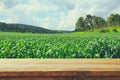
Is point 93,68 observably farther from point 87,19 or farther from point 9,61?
point 87,19

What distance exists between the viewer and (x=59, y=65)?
13.9 feet

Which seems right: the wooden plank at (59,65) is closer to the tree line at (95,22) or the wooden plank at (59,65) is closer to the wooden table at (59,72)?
the wooden table at (59,72)

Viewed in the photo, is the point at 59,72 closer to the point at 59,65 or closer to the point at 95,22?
the point at 59,65

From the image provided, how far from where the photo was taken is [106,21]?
458 ft

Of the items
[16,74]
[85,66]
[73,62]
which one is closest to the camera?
[16,74]

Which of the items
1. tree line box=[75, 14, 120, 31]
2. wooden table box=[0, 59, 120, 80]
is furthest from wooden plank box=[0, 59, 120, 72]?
tree line box=[75, 14, 120, 31]

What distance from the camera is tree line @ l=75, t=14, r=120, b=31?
134 meters

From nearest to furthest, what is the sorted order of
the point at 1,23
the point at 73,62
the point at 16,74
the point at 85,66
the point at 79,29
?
the point at 16,74, the point at 85,66, the point at 73,62, the point at 1,23, the point at 79,29

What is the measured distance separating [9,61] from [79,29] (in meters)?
130

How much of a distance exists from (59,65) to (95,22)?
14015cm

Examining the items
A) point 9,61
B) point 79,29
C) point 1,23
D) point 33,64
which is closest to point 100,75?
point 33,64

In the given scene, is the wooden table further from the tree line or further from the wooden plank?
the tree line

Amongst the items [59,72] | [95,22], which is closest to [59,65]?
[59,72]

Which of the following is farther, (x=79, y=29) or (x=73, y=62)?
(x=79, y=29)
